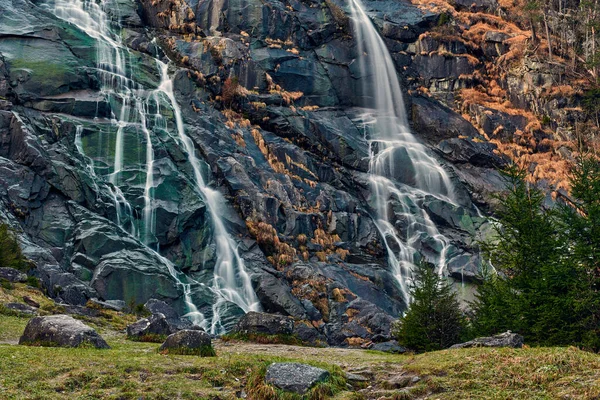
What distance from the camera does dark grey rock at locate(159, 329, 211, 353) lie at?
1789 cm

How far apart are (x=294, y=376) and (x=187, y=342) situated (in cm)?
556

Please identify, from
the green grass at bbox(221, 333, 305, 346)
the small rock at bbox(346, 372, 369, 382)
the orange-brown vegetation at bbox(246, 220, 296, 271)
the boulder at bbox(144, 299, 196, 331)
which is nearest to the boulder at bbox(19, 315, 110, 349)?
the small rock at bbox(346, 372, 369, 382)

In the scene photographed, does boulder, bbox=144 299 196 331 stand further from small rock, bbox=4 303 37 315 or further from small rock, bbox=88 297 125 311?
small rock, bbox=4 303 37 315

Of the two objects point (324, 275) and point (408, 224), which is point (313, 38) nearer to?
point (408, 224)

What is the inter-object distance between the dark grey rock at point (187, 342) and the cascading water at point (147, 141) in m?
17.4

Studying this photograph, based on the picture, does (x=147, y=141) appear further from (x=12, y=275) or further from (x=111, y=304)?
(x=12, y=275)

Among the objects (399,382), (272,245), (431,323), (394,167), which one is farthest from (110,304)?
(394,167)

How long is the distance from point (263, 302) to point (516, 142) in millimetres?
37911

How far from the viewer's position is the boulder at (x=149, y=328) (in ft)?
77.3

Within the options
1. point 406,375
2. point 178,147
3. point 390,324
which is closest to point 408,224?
point 390,324

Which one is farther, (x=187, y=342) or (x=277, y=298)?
(x=277, y=298)

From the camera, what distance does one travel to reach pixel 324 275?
42625 millimetres

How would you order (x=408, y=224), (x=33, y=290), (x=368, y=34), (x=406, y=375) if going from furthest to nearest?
(x=368, y=34), (x=408, y=224), (x=33, y=290), (x=406, y=375)

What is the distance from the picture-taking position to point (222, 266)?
41.5 m
